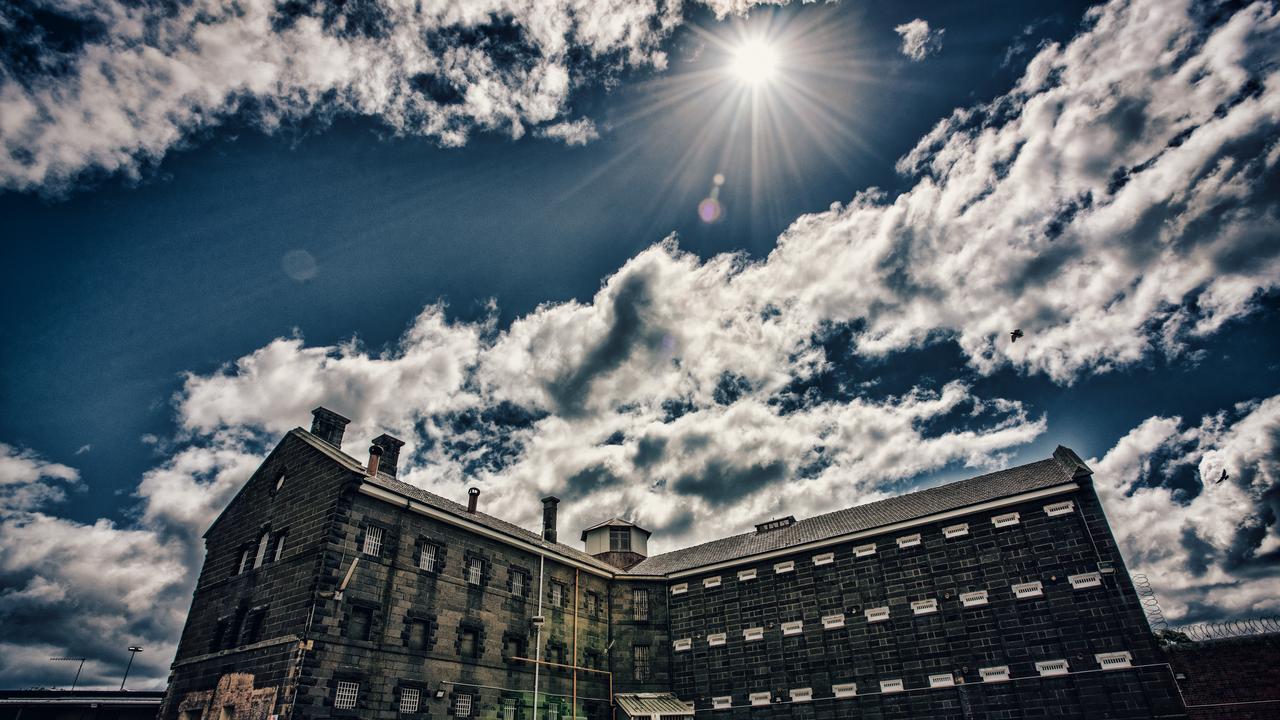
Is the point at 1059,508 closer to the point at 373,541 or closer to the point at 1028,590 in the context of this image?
the point at 1028,590

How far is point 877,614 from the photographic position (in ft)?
95.2

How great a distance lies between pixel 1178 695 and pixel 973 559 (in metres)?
7.69

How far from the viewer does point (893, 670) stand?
27750 mm

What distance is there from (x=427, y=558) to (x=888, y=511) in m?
22.9

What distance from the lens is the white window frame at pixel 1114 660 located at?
23.1 metres

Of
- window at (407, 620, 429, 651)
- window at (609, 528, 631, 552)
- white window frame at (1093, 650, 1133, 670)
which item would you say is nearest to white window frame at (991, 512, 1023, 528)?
white window frame at (1093, 650, 1133, 670)

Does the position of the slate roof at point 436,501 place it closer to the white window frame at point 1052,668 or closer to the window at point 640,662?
the window at point 640,662

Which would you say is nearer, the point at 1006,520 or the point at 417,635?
the point at 417,635

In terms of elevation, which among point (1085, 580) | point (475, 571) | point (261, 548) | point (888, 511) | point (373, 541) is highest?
point (888, 511)

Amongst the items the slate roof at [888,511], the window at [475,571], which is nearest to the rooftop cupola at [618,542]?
the slate roof at [888,511]

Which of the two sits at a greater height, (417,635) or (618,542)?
(618,542)

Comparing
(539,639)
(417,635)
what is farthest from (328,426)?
(539,639)

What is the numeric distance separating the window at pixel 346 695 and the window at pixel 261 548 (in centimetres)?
744

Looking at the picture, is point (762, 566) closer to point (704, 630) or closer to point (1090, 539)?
point (704, 630)
